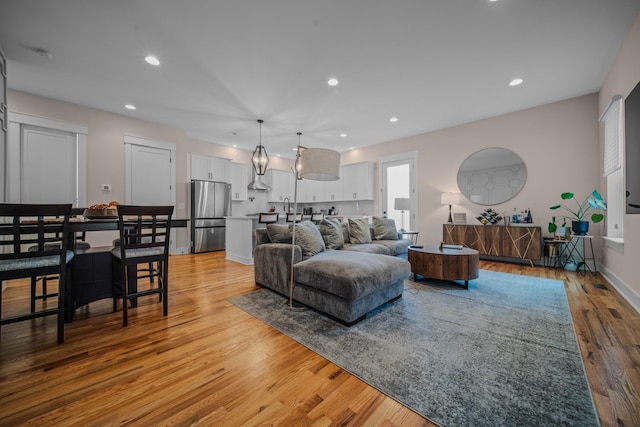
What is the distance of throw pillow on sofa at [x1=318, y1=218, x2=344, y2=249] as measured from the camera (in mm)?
3295

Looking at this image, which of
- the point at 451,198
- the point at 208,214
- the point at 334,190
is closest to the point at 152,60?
the point at 208,214

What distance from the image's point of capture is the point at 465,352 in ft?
5.28

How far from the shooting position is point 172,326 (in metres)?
2.00

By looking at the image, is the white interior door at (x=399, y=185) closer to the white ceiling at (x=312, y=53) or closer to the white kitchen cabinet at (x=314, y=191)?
the white ceiling at (x=312, y=53)

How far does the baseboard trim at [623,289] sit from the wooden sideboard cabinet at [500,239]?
737 mm

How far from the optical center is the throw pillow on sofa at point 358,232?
3.87 m

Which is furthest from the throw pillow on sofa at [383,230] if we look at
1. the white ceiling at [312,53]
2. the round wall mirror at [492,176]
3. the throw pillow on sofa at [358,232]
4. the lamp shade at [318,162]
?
the lamp shade at [318,162]

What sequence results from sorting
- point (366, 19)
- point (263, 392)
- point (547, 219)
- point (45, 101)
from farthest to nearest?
point (547, 219) → point (45, 101) → point (366, 19) → point (263, 392)

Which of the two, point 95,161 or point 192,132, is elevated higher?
point 192,132

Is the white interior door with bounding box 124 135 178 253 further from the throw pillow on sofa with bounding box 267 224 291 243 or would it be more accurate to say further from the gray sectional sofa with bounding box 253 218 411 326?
the throw pillow on sofa with bounding box 267 224 291 243

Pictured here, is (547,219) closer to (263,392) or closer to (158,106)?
(263,392)

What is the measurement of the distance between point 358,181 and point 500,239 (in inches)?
139

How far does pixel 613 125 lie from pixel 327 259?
4.04 meters

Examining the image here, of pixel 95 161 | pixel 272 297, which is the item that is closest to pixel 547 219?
pixel 272 297
